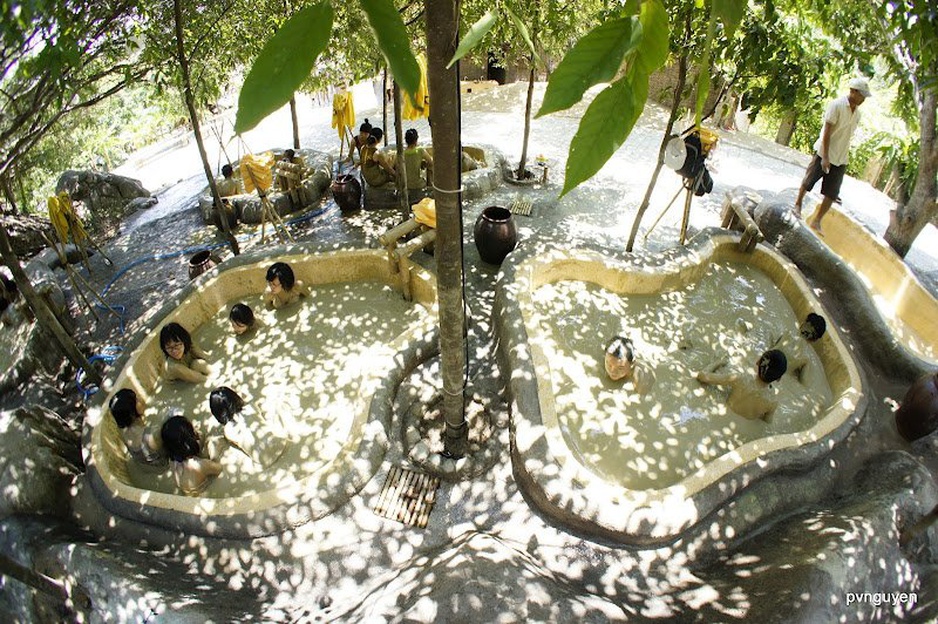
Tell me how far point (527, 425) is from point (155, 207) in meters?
13.2

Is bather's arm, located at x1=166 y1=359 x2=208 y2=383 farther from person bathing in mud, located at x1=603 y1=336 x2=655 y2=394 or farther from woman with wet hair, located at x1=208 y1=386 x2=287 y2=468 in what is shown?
person bathing in mud, located at x1=603 y1=336 x2=655 y2=394

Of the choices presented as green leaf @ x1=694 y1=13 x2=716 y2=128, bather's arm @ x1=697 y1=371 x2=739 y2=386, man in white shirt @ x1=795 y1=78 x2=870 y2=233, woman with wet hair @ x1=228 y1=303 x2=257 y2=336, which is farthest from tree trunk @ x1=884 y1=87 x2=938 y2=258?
woman with wet hair @ x1=228 y1=303 x2=257 y2=336

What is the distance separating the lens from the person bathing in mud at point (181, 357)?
593cm

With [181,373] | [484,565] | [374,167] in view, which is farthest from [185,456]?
[374,167]

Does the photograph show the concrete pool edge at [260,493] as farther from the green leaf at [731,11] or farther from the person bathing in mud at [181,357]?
the green leaf at [731,11]

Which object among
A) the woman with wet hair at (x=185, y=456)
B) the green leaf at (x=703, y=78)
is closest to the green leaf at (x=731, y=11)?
the green leaf at (x=703, y=78)

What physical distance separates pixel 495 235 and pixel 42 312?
19.0 feet

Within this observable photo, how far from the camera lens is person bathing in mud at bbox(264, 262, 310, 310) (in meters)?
6.92

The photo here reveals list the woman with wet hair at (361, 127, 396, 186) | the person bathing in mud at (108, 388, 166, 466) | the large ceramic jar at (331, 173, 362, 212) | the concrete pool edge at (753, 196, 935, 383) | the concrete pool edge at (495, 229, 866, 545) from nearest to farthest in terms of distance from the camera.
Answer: the concrete pool edge at (495, 229, 866, 545) < the person bathing in mud at (108, 388, 166, 466) < the concrete pool edge at (753, 196, 935, 383) < the large ceramic jar at (331, 173, 362, 212) < the woman with wet hair at (361, 127, 396, 186)

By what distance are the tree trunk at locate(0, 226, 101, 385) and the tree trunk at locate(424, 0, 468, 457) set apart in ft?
16.0

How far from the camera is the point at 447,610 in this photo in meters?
3.26

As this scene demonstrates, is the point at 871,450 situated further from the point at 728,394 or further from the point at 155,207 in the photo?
the point at 155,207

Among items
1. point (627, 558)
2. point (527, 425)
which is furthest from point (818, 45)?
point (627, 558)

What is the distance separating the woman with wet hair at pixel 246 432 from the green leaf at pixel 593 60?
529cm
